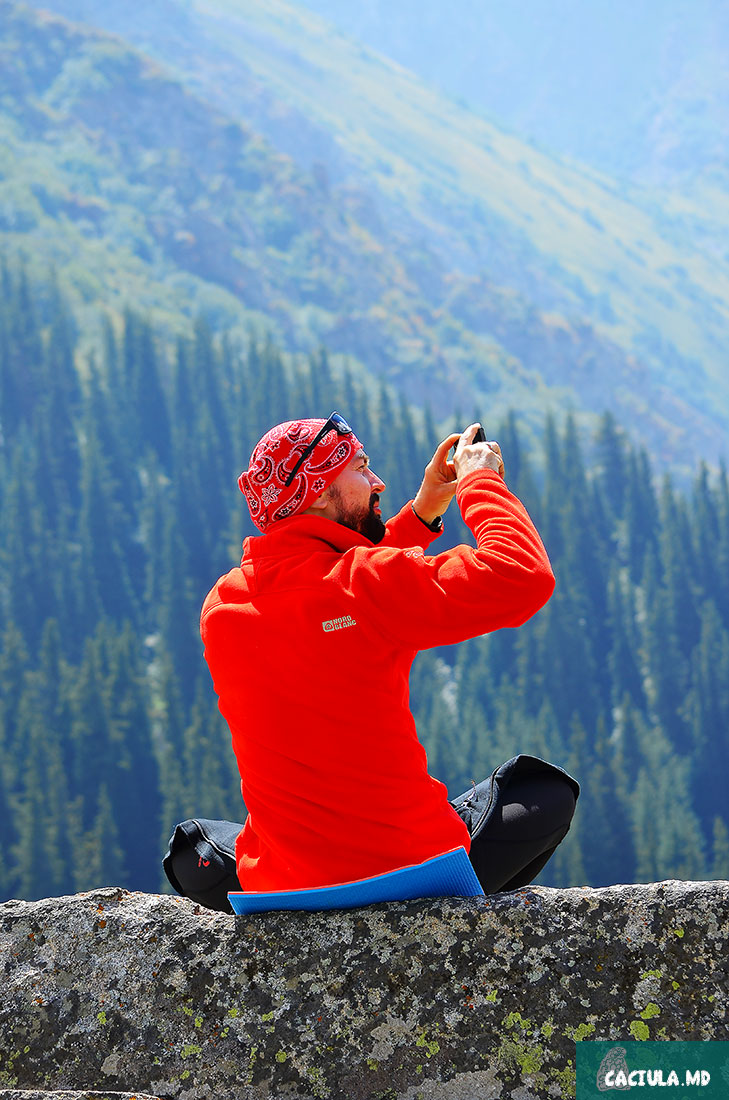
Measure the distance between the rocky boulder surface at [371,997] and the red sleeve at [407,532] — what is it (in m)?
1.82

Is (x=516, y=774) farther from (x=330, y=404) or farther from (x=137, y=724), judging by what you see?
(x=330, y=404)

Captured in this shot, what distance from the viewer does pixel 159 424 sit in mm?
143000

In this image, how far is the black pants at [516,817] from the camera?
4965 millimetres

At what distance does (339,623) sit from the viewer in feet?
14.6

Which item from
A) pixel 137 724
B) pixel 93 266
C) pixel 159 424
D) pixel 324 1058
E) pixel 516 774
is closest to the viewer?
pixel 324 1058

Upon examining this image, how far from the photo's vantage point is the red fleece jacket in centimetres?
434

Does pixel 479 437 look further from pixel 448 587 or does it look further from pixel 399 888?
pixel 399 888

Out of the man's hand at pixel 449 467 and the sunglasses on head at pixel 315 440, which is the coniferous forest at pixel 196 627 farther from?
the sunglasses on head at pixel 315 440

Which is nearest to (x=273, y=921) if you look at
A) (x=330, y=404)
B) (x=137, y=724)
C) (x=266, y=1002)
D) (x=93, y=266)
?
(x=266, y=1002)

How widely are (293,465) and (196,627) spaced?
111021mm

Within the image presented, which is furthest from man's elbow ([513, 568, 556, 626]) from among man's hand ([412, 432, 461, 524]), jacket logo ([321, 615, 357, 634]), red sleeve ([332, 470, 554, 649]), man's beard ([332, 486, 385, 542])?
man's hand ([412, 432, 461, 524])

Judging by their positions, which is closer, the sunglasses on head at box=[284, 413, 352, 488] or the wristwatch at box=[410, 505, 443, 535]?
the sunglasses on head at box=[284, 413, 352, 488]

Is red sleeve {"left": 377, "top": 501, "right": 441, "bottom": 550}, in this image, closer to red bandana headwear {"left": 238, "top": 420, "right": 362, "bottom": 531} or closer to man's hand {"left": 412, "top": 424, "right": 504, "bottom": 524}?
man's hand {"left": 412, "top": 424, "right": 504, "bottom": 524}

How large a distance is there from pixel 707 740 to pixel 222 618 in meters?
114
